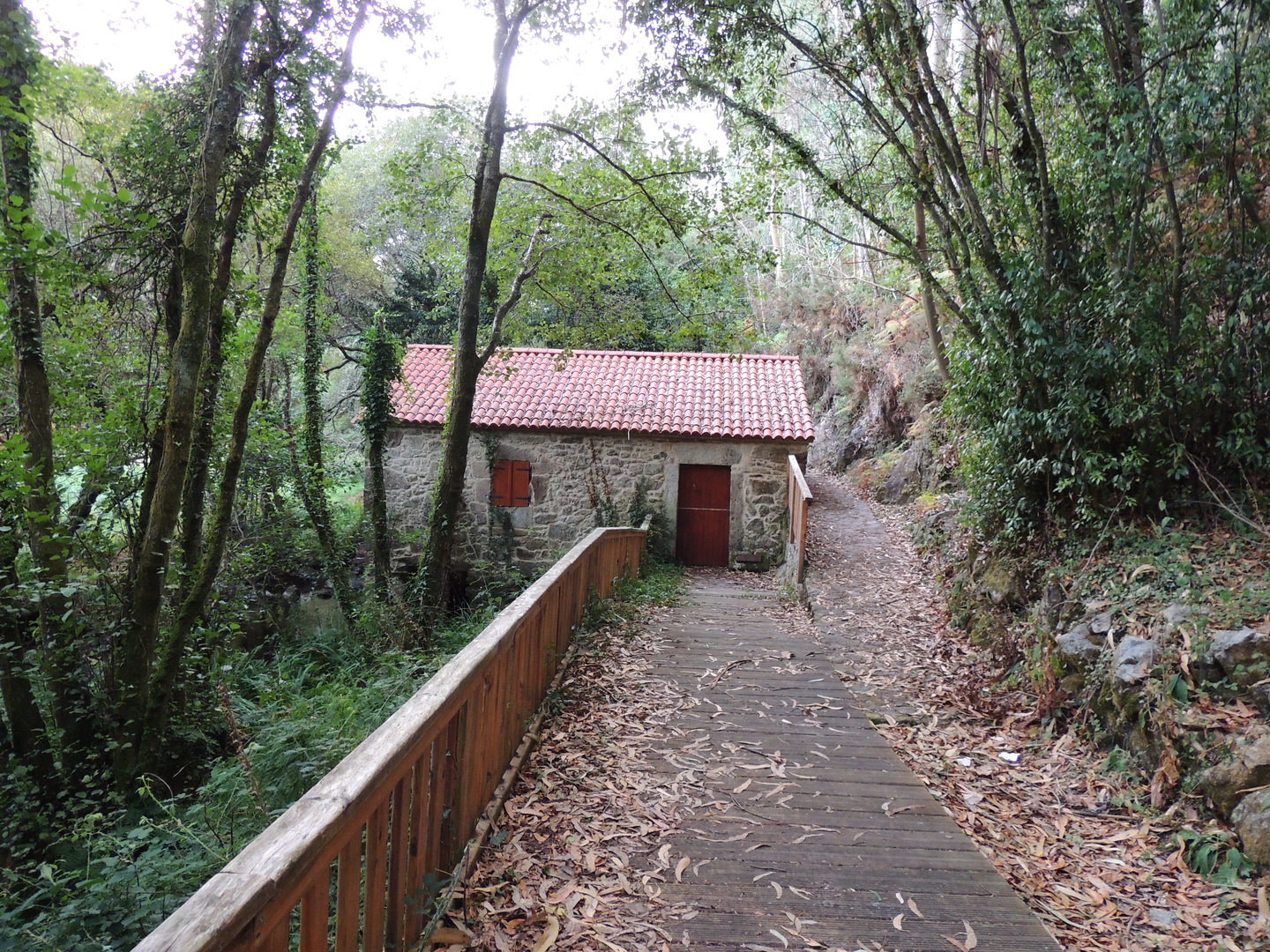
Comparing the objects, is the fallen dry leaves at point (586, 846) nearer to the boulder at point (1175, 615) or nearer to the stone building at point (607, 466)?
the boulder at point (1175, 615)

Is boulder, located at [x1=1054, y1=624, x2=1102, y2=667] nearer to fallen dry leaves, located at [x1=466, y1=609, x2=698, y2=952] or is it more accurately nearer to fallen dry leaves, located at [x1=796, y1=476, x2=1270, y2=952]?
fallen dry leaves, located at [x1=796, y1=476, x2=1270, y2=952]

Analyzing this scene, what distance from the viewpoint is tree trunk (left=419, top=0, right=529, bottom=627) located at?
7.94 metres

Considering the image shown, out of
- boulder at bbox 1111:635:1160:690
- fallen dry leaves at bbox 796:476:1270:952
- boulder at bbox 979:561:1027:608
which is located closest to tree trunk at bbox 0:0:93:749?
fallen dry leaves at bbox 796:476:1270:952

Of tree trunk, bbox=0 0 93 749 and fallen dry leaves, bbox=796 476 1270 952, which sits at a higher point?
tree trunk, bbox=0 0 93 749

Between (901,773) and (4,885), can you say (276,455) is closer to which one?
(4,885)

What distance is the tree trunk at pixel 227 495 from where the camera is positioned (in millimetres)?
5430

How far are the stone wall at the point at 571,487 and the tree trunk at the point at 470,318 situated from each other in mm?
5319

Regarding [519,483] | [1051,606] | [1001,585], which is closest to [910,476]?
[519,483]

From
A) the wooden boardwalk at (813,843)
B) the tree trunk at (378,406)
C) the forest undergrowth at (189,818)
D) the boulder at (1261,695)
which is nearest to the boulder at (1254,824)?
the boulder at (1261,695)

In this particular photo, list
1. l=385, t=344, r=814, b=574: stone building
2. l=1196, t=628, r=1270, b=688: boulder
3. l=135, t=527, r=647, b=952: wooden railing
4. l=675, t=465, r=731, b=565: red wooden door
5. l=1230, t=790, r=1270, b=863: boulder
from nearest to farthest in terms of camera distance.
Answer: l=135, t=527, r=647, b=952: wooden railing → l=1230, t=790, r=1270, b=863: boulder → l=1196, t=628, r=1270, b=688: boulder → l=385, t=344, r=814, b=574: stone building → l=675, t=465, r=731, b=565: red wooden door

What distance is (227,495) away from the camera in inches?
239

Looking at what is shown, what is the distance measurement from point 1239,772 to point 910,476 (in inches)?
452

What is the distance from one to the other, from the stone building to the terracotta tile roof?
37mm

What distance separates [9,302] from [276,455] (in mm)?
6457
